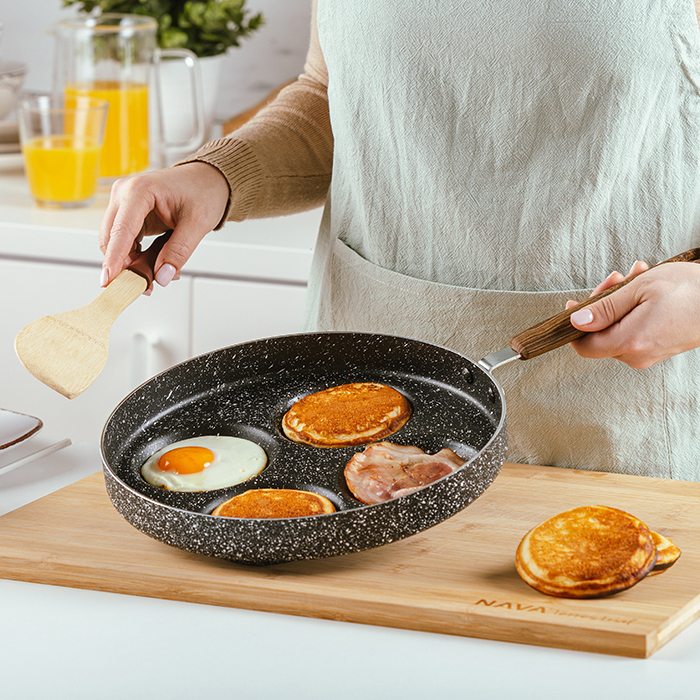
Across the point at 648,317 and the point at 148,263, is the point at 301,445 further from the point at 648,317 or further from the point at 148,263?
the point at 648,317

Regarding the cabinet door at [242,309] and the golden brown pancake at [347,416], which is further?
the cabinet door at [242,309]

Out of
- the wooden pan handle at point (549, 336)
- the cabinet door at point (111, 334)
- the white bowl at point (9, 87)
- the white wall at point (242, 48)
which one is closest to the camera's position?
the wooden pan handle at point (549, 336)

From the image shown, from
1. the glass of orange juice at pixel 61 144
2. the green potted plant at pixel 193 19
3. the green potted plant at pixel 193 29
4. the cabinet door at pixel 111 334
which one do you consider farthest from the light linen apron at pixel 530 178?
the green potted plant at pixel 193 19

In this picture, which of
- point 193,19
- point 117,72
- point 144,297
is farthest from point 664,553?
point 193,19

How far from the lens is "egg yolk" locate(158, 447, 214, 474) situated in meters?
0.92

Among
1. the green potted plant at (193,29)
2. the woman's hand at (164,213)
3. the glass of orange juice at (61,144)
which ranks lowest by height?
the glass of orange juice at (61,144)

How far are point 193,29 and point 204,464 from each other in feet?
5.73

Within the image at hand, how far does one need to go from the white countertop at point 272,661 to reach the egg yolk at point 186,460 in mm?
172

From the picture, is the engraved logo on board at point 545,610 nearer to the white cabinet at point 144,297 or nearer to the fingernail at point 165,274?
the fingernail at point 165,274

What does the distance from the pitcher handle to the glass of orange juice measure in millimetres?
197

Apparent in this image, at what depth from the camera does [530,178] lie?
1.05 meters

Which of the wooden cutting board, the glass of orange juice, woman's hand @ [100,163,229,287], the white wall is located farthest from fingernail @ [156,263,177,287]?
the white wall

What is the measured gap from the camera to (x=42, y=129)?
200 cm

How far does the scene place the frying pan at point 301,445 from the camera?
74 centimetres
